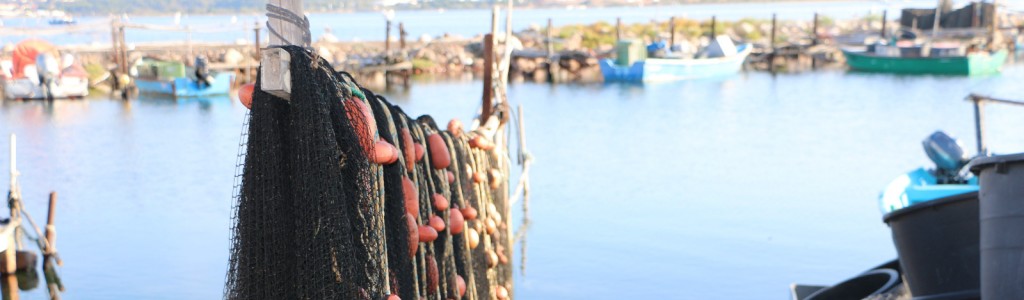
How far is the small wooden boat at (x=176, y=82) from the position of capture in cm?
3309

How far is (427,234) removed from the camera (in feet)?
16.1

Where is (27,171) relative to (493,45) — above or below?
below

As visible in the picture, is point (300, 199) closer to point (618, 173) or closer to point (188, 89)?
point (618, 173)

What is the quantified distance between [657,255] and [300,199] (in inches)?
361

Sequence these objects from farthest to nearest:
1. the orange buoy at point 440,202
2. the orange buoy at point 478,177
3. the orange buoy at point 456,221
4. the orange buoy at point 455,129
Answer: the orange buoy at point 478,177, the orange buoy at point 455,129, the orange buoy at point 456,221, the orange buoy at point 440,202

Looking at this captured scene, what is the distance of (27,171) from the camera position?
19.9m

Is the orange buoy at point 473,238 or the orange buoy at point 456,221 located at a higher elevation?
the orange buoy at point 456,221

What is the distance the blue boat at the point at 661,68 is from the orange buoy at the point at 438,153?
32.3 meters

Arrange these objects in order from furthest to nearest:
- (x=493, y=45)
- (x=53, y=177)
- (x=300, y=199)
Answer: (x=53, y=177) → (x=493, y=45) → (x=300, y=199)

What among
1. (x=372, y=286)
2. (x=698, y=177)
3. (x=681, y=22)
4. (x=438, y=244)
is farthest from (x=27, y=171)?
(x=681, y=22)

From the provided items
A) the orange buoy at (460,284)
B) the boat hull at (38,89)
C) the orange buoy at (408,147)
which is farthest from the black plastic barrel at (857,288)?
the boat hull at (38,89)

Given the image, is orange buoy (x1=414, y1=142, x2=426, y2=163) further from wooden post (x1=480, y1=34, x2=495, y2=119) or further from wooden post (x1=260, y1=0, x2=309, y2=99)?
wooden post (x1=480, y1=34, x2=495, y2=119)

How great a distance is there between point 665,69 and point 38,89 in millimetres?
18059

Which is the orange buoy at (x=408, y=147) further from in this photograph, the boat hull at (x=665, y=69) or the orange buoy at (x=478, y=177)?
the boat hull at (x=665, y=69)
